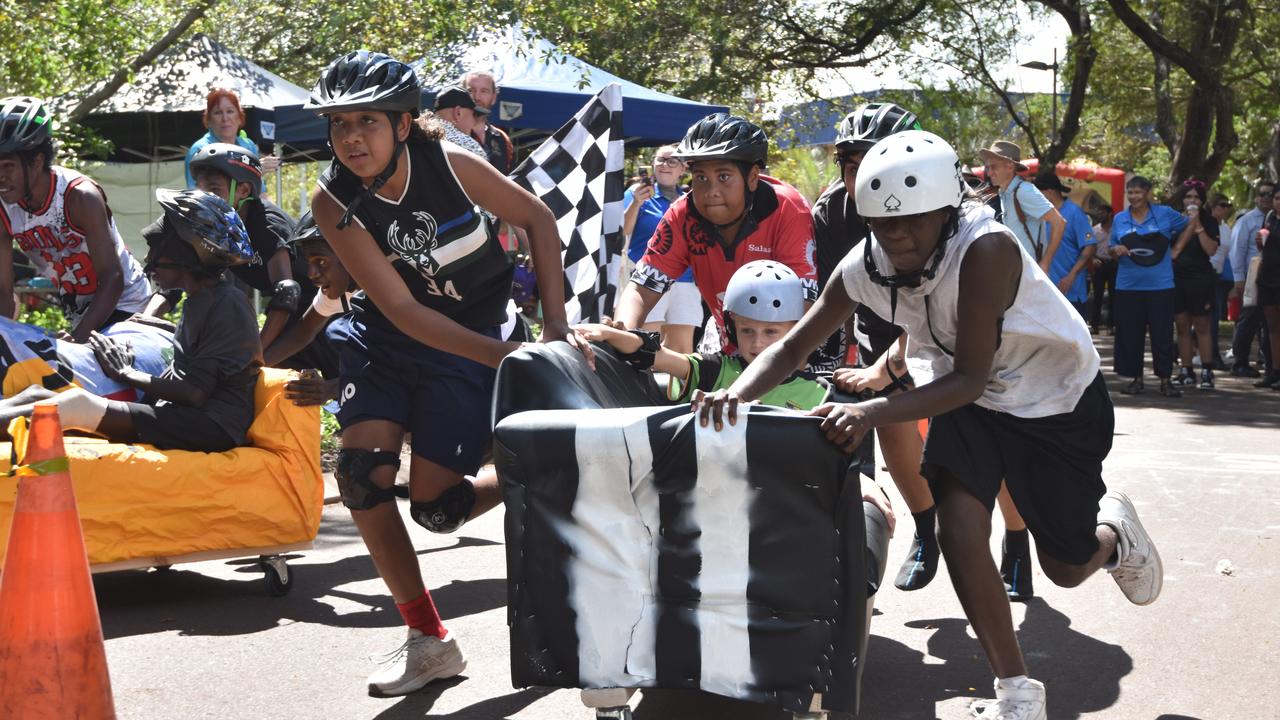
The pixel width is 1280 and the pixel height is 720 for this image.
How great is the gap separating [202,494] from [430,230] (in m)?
1.88

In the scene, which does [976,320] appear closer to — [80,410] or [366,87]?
[366,87]

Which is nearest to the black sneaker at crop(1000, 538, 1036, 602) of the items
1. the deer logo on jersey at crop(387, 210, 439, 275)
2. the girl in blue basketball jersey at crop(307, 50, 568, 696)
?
the girl in blue basketball jersey at crop(307, 50, 568, 696)

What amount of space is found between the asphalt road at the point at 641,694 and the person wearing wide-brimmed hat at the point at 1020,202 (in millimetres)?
3183

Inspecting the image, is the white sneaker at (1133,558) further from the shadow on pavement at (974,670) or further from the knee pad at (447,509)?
the knee pad at (447,509)

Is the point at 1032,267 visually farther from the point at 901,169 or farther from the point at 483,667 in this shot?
the point at 483,667

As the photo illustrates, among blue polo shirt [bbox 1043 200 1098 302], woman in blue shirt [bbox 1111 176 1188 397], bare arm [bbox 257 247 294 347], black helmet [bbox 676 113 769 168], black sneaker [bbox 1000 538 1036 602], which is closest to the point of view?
black helmet [bbox 676 113 769 168]

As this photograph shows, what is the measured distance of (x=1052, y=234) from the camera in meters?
10.1

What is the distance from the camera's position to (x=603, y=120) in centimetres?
789

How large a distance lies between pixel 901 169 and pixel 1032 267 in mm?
615

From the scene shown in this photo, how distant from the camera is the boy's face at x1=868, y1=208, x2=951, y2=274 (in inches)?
151

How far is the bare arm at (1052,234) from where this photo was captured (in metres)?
9.99

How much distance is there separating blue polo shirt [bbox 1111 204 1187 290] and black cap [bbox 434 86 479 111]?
711 centimetres

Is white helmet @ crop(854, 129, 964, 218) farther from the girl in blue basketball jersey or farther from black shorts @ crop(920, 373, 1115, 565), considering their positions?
the girl in blue basketball jersey

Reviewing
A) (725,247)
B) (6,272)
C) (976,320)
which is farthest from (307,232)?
(976,320)
